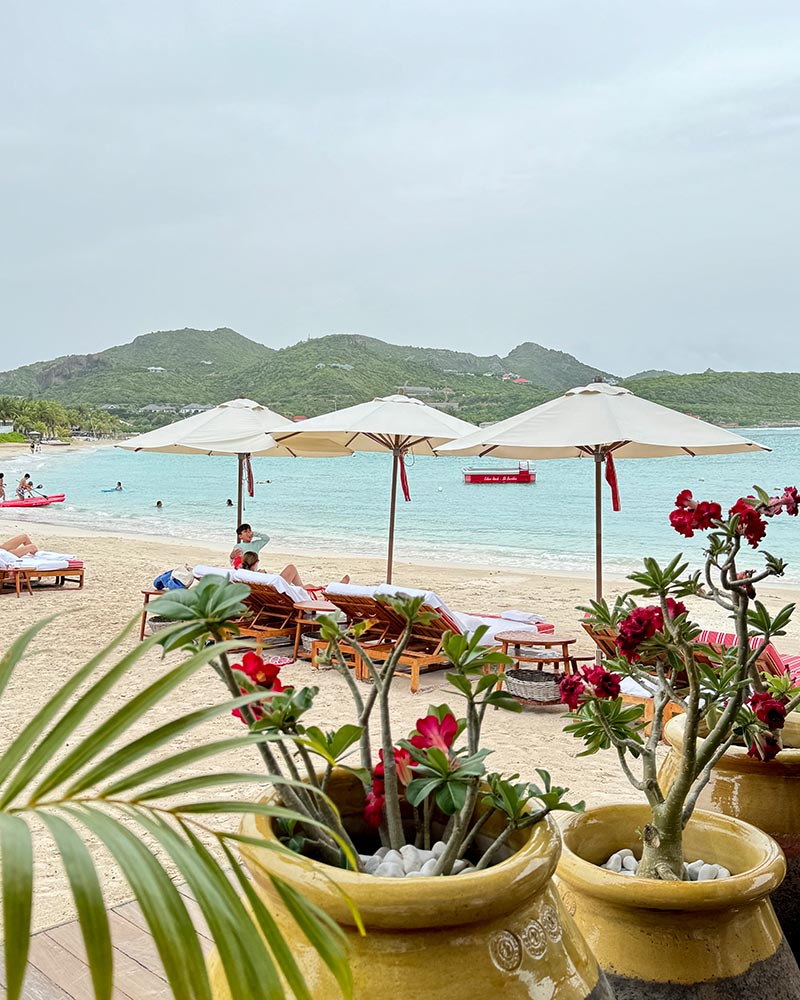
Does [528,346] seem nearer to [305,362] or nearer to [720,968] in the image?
[305,362]

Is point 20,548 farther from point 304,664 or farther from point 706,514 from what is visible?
point 706,514

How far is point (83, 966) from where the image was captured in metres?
2.08

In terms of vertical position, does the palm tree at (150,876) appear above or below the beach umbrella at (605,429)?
below

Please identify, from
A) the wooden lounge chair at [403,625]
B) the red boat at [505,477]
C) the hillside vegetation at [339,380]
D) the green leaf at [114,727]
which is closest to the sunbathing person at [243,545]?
the wooden lounge chair at [403,625]

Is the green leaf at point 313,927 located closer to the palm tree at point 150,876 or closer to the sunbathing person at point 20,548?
the palm tree at point 150,876

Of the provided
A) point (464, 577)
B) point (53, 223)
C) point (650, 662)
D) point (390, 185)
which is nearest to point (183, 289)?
point (53, 223)

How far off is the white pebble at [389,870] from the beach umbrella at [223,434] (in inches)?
318

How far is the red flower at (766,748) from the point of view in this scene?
5.21 ft

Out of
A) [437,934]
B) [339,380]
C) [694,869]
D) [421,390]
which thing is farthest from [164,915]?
[421,390]

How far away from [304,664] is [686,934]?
6.47 metres

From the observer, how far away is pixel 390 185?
3716 inches

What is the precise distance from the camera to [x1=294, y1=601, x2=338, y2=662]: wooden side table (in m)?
7.22

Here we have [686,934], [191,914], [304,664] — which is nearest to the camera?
[686,934]

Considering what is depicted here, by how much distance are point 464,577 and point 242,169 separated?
215 feet
